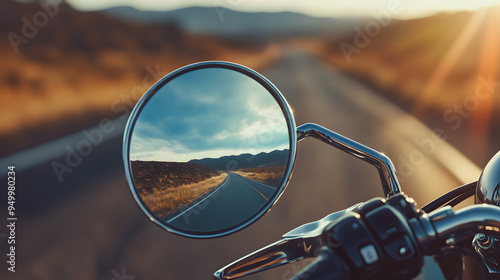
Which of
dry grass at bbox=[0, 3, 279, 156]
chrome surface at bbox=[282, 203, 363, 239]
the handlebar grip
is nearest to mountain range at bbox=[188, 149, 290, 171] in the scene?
chrome surface at bbox=[282, 203, 363, 239]

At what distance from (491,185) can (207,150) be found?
816 millimetres

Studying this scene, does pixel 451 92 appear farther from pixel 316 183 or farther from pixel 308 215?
pixel 308 215

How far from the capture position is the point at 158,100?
146 centimetres

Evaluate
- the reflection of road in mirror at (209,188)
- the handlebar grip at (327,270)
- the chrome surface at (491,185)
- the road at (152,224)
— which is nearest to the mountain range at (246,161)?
the reflection of road in mirror at (209,188)

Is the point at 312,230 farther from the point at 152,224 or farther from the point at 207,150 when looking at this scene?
the point at 152,224

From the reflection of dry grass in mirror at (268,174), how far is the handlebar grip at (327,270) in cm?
42

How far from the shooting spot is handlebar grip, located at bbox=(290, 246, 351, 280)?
100 centimetres

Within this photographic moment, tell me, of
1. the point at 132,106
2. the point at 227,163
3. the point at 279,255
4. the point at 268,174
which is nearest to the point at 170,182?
the point at 227,163

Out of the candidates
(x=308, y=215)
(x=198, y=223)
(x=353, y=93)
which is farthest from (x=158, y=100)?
A: (x=353, y=93)

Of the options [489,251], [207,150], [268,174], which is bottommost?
[489,251]

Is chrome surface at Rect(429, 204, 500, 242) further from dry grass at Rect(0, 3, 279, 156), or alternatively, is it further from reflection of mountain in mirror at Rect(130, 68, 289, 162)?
dry grass at Rect(0, 3, 279, 156)

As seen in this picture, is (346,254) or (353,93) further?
(353,93)

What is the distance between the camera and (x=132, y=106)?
11469mm

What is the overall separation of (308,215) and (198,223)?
4484 millimetres
